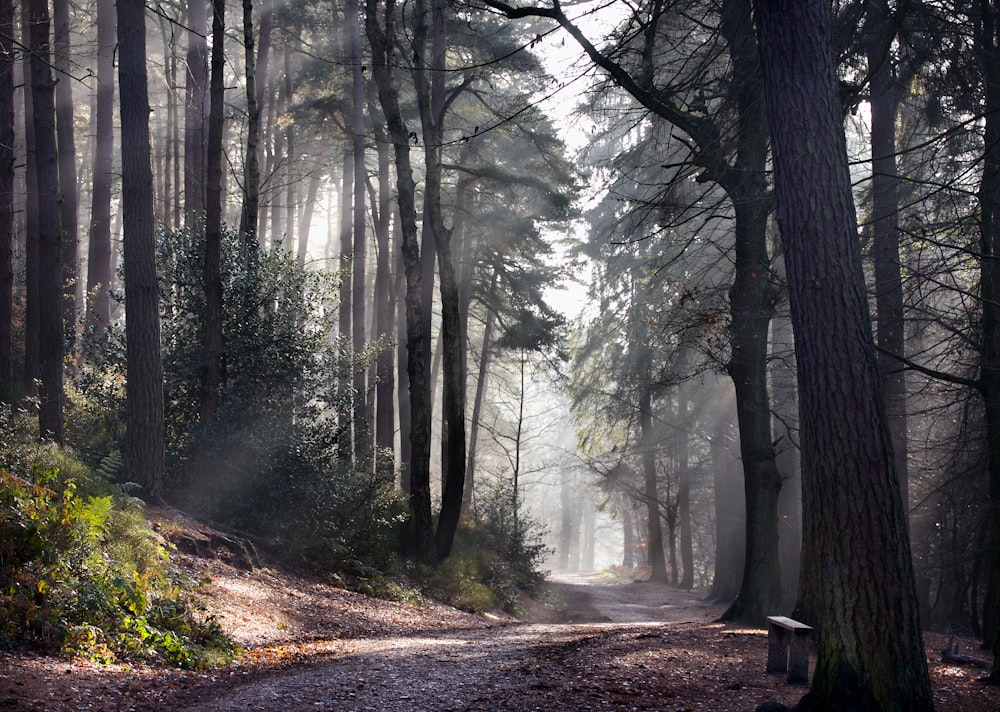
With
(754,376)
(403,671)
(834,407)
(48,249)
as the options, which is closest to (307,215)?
(48,249)

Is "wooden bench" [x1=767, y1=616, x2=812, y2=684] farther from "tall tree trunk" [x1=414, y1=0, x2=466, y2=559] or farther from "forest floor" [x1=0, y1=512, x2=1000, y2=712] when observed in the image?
"tall tree trunk" [x1=414, y1=0, x2=466, y2=559]

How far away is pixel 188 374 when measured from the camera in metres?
14.4

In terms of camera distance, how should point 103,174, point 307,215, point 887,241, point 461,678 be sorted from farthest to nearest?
point 307,215 < point 103,174 < point 887,241 < point 461,678

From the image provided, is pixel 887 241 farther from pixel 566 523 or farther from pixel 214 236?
pixel 566 523

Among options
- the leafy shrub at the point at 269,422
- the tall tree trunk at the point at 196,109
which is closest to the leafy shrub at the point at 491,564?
the leafy shrub at the point at 269,422

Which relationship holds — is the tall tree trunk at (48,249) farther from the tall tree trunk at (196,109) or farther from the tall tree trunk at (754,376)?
the tall tree trunk at (754,376)

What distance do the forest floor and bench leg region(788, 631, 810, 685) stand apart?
0.15 meters

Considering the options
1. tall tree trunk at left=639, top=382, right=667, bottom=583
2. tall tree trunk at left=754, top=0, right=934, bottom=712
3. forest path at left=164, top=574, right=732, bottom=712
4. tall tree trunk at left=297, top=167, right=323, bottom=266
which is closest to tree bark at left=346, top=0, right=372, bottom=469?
tall tree trunk at left=639, top=382, right=667, bottom=583

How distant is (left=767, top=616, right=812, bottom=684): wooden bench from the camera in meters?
6.95

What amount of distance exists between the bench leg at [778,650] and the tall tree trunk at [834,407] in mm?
1626

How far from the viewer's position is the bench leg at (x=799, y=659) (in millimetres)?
6957

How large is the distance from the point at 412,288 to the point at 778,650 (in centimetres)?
1000

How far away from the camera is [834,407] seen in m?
5.73

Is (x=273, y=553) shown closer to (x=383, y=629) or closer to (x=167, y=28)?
(x=383, y=629)
